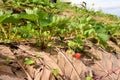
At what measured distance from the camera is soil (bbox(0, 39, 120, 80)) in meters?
3.08

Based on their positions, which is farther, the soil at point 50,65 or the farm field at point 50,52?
the farm field at point 50,52

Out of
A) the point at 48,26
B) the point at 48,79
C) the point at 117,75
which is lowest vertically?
the point at 117,75

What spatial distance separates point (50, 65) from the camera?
3.42 meters

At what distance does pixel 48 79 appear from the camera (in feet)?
10.2

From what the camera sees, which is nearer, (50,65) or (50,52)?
(50,65)

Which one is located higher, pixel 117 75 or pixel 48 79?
pixel 48 79

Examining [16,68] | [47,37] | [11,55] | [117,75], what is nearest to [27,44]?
[47,37]

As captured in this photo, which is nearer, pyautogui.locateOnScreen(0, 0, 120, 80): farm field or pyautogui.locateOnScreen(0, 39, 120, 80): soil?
pyautogui.locateOnScreen(0, 39, 120, 80): soil

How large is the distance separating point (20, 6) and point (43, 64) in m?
4.25

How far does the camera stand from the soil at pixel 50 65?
3.08 m

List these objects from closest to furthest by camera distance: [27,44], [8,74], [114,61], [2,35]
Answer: [8,74] → [27,44] → [2,35] → [114,61]

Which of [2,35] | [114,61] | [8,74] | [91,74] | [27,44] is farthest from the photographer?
[114,61]

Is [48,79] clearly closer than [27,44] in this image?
Yes

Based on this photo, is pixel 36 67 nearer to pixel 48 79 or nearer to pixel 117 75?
pixel 48 79
